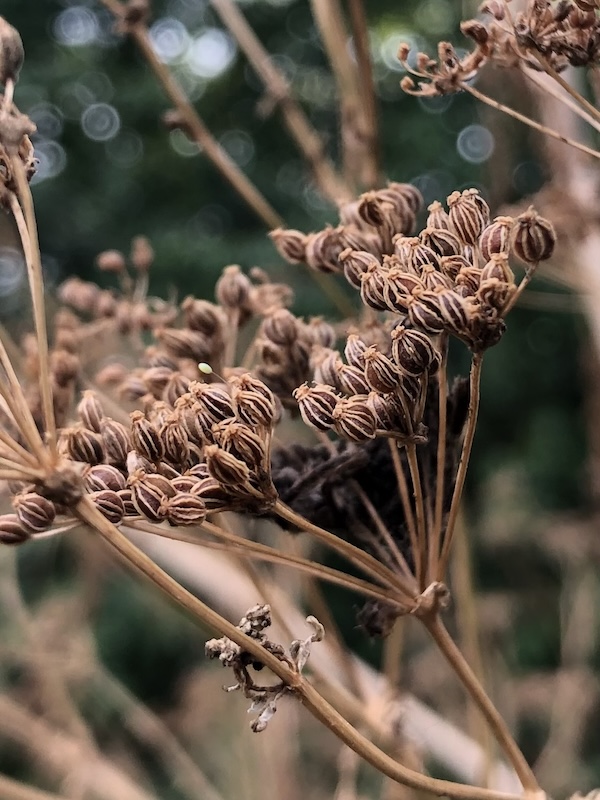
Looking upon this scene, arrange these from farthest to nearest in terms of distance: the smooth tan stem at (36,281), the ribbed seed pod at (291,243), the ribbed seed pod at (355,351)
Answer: the ribbed seed pod at (291,243)
the ribbed seed pod at (355,351)
the smooth tan stem at (36,281)

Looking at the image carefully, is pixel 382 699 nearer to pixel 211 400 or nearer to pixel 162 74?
pixel 211 400

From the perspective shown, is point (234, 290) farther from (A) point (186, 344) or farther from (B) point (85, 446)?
A: (B) point (85, 446)

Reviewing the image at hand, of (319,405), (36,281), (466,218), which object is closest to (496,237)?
(466,218)

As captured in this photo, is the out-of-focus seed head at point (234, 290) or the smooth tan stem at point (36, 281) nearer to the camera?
the smooth tan stem at point (36, 281)

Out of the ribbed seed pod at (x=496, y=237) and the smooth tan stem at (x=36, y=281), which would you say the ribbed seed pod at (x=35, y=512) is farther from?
the ribbed seed pod at (x=496, y=237)

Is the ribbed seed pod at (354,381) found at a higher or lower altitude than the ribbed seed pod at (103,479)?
higher

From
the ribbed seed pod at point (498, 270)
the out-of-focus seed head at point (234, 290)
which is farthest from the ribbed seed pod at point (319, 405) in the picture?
the out-of-focus seed head at point (234, 290)
